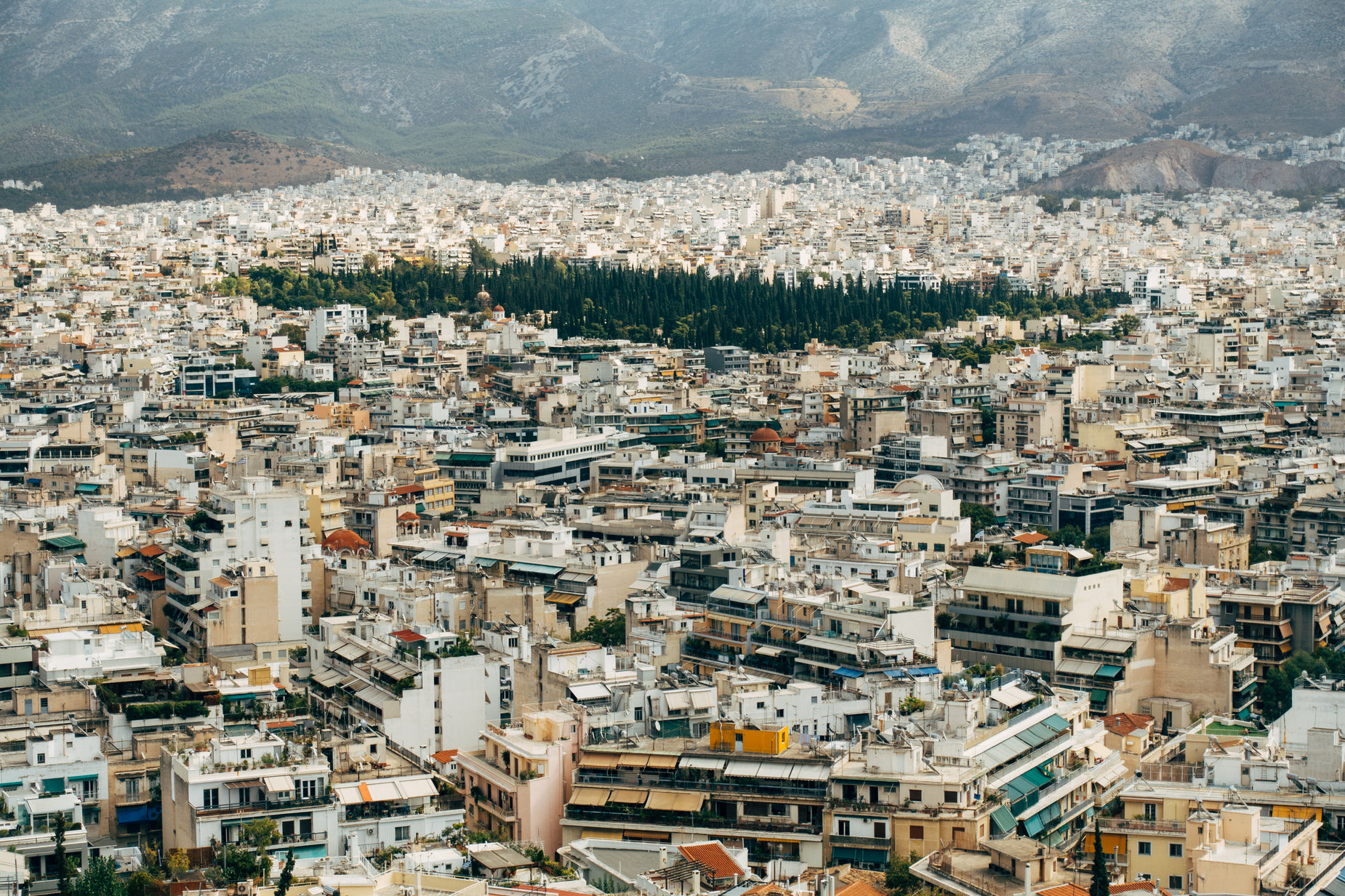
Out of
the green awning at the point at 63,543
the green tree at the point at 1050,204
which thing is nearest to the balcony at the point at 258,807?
the green awning at the point at 63,543

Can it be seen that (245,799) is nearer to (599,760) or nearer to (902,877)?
(599,760)

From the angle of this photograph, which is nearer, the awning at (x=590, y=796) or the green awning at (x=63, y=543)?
the awning at (x=590, y=796)

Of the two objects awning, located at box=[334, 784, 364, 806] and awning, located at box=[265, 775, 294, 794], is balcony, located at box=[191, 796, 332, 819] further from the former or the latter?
awning, located at box=[334, 784, 364, 806]

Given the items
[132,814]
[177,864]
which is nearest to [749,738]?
[177,864]

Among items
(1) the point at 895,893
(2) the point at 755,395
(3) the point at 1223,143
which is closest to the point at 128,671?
(1) the point at 895,893

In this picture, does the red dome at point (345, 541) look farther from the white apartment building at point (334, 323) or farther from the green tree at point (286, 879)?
the white apartment building at point (334, 323)

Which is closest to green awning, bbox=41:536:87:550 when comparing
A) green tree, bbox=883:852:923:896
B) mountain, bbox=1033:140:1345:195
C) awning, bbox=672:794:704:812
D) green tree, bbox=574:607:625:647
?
green tree, bbox=574:607:625:647
